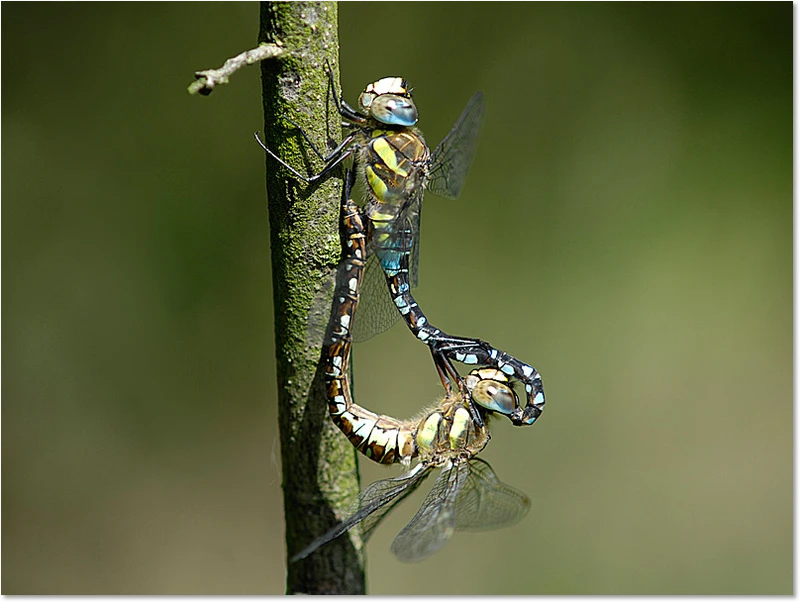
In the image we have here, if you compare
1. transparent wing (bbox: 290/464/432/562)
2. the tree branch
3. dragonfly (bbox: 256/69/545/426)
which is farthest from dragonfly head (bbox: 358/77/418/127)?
transparent wing (bbox: 290/464/432/562)

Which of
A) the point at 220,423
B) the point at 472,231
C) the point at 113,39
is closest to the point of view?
the point at 113,39

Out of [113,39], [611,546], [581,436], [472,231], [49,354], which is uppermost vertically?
[113,39]

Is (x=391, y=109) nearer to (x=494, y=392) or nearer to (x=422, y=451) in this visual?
(x=494, y=392)

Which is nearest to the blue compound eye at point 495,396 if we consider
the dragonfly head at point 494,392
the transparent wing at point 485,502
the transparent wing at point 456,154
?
the dragonfly head at point 494,392

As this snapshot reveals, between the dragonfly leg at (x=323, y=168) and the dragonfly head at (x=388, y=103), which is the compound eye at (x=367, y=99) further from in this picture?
the dragonfly leg at (x=323, y=168)

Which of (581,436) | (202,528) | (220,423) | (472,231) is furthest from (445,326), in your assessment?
(202,528)

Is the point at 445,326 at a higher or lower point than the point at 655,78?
lower

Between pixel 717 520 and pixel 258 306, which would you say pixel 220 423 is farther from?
pixel 717 520
